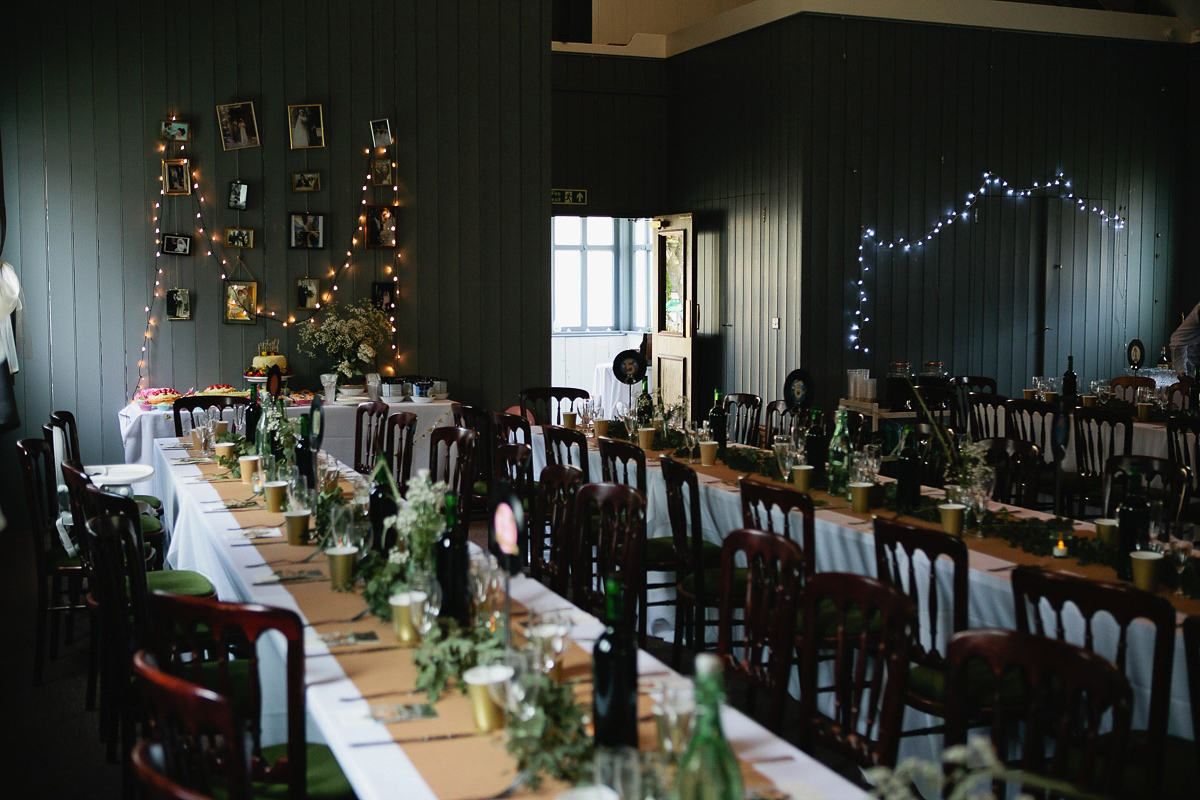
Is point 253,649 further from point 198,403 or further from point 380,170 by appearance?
point 380,170

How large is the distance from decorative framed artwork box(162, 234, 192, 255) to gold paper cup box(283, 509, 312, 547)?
16.5 feet

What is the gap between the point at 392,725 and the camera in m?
2.16


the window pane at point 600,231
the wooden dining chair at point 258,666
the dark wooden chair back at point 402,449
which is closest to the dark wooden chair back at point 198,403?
the dark wooden chair back at point 402,449

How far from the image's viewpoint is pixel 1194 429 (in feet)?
19.7

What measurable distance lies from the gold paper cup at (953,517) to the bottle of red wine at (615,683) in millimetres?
2335

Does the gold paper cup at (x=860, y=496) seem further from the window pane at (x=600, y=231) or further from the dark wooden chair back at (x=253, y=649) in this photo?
the window pane at (x=600, y=231)

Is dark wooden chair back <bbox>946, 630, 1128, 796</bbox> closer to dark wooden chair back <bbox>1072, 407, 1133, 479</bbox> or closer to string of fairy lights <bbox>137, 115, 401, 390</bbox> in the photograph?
dark wooden chair back <bbox>1072, 407, 1133, 479</bbox>

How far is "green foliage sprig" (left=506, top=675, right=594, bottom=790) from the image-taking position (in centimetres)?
186

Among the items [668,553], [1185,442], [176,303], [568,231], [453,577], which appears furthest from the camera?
[568,231]

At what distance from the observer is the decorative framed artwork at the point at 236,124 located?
8172 millimetres

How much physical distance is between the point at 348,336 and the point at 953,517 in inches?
212

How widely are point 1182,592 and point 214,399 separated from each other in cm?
567

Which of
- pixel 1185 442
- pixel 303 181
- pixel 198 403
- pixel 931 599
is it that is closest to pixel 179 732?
pixel 931 599

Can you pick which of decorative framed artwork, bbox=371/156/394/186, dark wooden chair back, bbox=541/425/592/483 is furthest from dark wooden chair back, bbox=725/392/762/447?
decorative framed artwork, bbox=371/156/394/186
